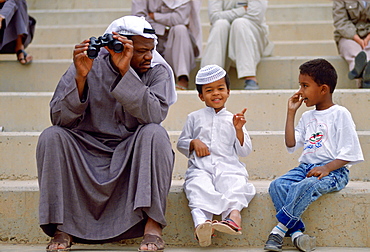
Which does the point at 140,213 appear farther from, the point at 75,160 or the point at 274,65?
the point at 274,65

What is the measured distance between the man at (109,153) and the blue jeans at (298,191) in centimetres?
58

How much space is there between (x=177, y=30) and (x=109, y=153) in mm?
2170

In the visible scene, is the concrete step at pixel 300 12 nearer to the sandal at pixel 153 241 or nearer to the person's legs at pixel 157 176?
the person's legs at pixel 157 176

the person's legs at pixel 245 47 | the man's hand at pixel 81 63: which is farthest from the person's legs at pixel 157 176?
the person's legs at pixel 245 47

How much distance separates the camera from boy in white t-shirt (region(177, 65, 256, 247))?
2.97 metres

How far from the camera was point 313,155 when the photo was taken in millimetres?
3107

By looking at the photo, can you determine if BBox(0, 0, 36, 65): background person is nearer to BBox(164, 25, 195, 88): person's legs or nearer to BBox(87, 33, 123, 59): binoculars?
BBox(164, 25, 195, 88): person's legs

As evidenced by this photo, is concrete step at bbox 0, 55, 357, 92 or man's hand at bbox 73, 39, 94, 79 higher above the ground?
man's hand at bbox 73, 39, 94, 79

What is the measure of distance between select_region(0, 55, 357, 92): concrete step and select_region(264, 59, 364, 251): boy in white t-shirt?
187 centimetres

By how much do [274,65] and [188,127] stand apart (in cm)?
201

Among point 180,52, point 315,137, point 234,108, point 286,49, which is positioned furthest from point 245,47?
point 315,137

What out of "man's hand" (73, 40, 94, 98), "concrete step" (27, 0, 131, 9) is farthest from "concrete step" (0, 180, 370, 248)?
"concrete step" (27, 0, 131, 9)

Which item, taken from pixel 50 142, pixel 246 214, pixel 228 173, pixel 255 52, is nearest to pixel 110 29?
pixel 50 142

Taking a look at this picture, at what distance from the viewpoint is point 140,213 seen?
110 inches
